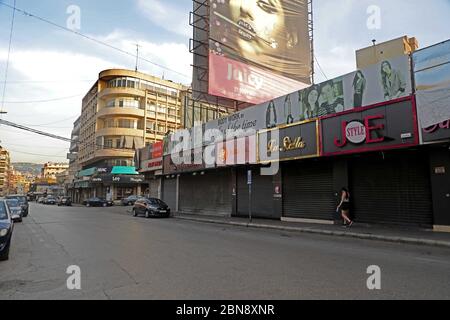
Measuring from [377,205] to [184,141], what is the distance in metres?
16.7

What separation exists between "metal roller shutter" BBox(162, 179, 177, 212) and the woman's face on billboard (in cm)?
1376

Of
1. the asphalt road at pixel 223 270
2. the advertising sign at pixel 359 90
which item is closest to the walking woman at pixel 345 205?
the asphalt road at pixel 223 270

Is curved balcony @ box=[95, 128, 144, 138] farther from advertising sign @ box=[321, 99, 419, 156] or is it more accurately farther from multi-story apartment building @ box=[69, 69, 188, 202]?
advertising sign @ box=[321, 99, 419, 156]

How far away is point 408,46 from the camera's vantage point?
2117 centimetres

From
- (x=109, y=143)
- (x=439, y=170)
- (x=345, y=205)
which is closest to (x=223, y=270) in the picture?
(x=345, y=205)

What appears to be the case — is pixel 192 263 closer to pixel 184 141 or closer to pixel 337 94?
pixel 337 94

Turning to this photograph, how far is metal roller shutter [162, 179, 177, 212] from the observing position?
30.5 meters

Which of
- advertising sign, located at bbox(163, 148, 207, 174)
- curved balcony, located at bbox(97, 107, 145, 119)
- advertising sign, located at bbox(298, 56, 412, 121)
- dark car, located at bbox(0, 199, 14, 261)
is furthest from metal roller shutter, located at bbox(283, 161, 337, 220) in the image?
curved balcony, located at bbox(97, 107, 145, 119)

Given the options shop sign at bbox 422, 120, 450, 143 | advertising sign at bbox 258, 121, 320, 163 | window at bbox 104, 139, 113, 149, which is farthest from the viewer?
window at bbox 104, 139, 113, 149

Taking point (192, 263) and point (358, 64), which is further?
point (358, 64)

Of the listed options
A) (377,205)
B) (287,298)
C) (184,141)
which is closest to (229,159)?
(184,141)

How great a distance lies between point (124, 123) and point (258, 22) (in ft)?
120

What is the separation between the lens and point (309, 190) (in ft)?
57.8

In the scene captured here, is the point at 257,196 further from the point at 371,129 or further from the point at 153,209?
the point at 371,129
